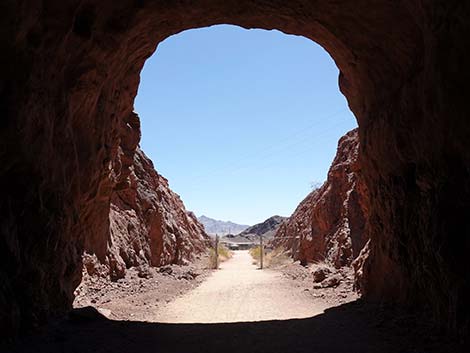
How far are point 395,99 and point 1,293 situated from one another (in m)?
7.23

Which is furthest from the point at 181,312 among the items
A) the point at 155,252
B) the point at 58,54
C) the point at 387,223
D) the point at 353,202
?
the point at 353,202

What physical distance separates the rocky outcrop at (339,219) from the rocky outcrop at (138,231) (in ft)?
23.5

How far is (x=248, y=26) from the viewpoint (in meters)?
11.1

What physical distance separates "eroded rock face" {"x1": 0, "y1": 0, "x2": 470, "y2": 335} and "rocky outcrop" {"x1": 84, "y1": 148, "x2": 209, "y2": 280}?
7.21 feet

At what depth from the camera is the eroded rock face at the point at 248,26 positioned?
5918 millimetres

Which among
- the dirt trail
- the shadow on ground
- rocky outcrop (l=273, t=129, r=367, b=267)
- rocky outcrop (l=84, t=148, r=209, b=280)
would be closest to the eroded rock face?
the shadow on ground

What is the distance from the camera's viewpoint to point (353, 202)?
748 inches

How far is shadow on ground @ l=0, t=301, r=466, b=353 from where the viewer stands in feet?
21.2

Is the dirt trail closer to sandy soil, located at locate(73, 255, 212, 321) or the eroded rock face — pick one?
sandy soil, located at locate(73, 255, 212, 321)

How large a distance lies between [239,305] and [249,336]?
4317 millimetres

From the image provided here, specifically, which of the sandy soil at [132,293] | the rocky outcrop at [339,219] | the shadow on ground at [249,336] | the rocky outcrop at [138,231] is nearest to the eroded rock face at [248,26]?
the shadow on ground at [249,336]

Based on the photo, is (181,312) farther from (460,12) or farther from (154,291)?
(460,12)

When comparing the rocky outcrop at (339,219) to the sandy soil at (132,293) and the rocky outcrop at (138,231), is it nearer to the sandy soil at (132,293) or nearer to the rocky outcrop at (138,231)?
the sandy soil at (132,293)

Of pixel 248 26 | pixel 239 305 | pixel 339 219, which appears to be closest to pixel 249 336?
pixel 239 305
